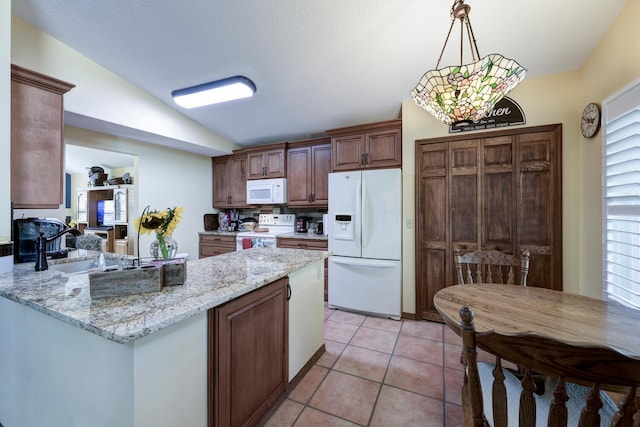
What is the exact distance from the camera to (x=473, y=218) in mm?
2641

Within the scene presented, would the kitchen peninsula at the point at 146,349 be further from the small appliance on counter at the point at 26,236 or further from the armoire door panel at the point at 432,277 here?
the armoire door panel at the point at 432,277

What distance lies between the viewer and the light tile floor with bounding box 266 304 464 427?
5.07ft

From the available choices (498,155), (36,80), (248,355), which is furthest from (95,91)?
(498,155)

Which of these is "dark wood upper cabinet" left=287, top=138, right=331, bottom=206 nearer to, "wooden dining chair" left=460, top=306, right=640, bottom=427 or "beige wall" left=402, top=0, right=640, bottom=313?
"beige wall" left=402, top=0, right=640, bottom=313

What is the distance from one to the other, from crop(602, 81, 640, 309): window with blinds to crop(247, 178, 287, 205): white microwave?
3.33m

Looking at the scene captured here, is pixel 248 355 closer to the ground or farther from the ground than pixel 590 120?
closer to the ground

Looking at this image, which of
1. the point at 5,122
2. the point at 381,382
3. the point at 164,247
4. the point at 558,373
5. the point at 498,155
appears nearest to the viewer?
the point at 558,373

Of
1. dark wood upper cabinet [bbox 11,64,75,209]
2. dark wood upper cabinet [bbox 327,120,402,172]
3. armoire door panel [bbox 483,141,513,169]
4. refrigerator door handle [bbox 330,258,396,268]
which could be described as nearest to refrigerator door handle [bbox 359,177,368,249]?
refrigerator door handle [bbox 330,258,396,268]

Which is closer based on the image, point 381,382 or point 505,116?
point 381,382

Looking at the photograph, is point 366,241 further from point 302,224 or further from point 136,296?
point 136,296

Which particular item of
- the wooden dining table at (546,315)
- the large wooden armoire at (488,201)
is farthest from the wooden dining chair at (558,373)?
the large wooden armoire at (488,201)

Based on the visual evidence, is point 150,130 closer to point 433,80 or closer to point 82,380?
point 82,380

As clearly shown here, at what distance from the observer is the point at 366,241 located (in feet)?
9.87

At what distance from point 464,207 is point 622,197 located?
1.10 m
